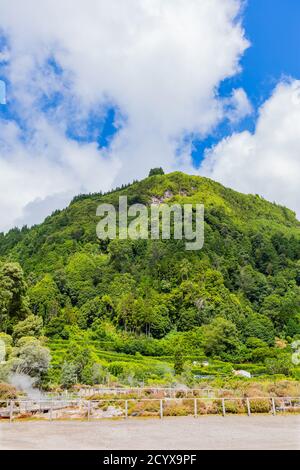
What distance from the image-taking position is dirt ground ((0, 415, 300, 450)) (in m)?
13.0

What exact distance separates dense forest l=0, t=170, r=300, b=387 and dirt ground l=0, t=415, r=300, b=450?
22.7 m

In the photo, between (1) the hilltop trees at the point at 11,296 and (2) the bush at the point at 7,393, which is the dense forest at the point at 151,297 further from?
(2) the bush at the point at 7,393

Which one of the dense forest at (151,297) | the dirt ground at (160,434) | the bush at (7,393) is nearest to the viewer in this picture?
the dirt ground at (160,434)

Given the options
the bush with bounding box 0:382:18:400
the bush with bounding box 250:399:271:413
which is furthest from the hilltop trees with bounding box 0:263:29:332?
the bush with bounding box 250:399:271:413

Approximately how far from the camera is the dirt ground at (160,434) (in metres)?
13.0

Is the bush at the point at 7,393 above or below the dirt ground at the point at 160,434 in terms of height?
below

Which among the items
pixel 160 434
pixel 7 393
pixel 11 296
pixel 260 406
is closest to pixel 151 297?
pixel 11 296

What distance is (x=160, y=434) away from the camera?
15.3 metres

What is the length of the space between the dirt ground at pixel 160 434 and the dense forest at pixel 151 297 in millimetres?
22692

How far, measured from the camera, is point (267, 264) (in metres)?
153

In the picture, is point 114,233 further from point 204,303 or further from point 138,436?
Result: point 138,436

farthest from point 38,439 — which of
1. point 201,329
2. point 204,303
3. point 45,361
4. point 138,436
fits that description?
point 204,303

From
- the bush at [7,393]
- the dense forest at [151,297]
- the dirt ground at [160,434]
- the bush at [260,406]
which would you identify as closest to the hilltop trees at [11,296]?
the dense forest at [151,297]

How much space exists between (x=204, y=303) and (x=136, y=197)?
7328cm
